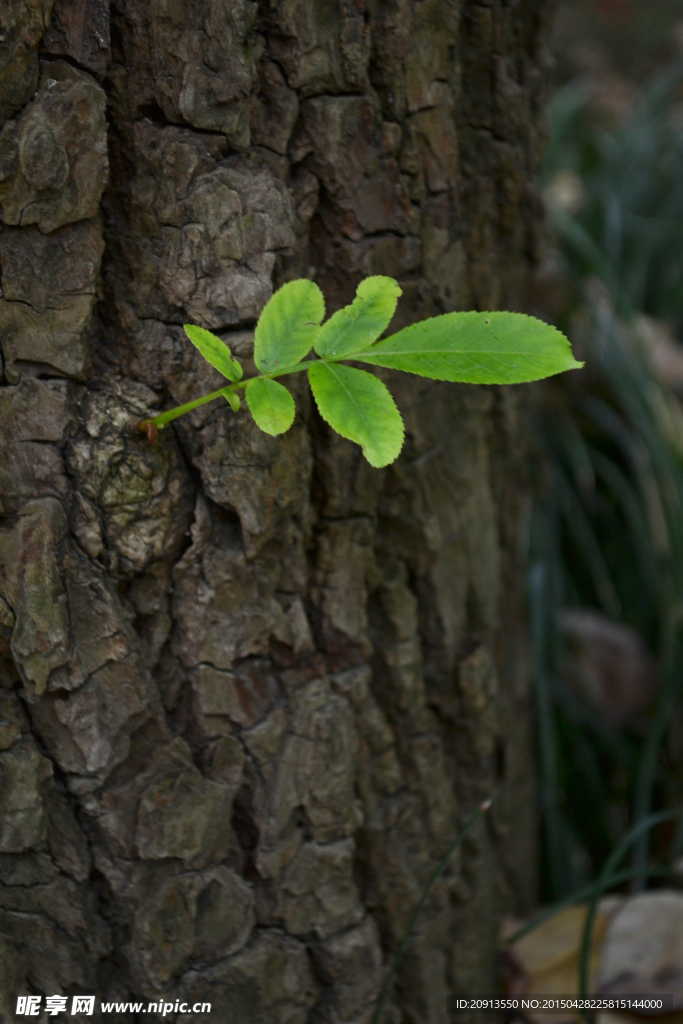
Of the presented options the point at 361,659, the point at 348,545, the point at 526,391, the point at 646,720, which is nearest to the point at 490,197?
the point at 526,391

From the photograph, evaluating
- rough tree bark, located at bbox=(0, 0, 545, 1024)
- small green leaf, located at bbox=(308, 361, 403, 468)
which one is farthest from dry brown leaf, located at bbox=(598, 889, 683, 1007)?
small green leaf, located at bbox=(308, 361, 403, 468)

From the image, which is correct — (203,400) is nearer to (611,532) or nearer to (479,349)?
(479,349)

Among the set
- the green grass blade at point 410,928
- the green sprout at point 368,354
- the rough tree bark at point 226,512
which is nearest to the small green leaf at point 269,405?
the green sprout at point 368,354

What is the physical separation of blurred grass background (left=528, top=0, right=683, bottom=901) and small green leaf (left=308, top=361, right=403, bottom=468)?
2.39 ft

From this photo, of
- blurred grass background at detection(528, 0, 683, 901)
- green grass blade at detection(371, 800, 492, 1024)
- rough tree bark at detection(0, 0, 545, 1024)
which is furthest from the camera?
blurred grass background at detection(528, 0, 683, 901)

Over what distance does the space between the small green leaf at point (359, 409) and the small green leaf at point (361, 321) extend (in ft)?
0.07

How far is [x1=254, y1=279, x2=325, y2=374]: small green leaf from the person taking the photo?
65 cm

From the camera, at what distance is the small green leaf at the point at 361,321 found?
0.65 meters

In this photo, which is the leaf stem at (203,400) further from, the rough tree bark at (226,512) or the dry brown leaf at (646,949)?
the dry brown leaf at (646,949)

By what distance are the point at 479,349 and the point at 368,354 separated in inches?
3.5

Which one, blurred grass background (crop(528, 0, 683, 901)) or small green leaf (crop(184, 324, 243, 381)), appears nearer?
small green leaf (crop(184, 324, 243, 381))

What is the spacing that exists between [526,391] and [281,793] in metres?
0.66

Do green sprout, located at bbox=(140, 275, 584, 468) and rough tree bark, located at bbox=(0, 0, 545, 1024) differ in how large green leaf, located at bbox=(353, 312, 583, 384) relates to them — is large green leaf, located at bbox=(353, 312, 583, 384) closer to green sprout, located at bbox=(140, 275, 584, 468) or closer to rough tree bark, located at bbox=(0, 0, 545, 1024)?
green sprout, located at bbox=(140, 275, 584, 468)

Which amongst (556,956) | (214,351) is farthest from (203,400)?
(556,956)
